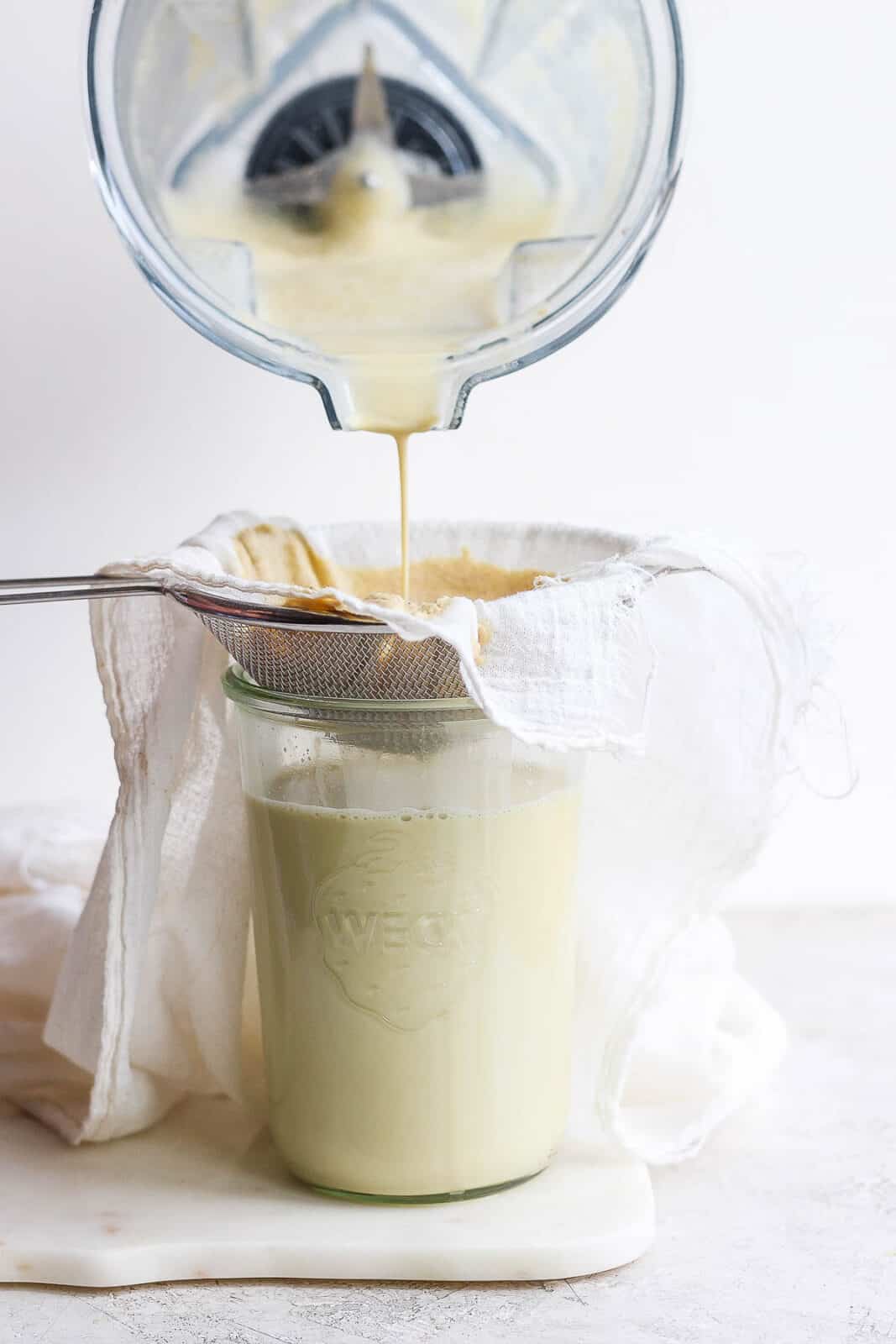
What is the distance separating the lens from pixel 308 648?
685 millimetres

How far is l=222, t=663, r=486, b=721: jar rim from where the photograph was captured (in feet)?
2.29

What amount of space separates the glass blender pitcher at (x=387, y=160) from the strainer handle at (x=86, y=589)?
12cm

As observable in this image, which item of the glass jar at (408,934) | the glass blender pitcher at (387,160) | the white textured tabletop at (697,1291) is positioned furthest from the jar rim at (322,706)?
the white textured tabletop at (697,1291)

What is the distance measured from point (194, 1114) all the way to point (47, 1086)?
0.27ft

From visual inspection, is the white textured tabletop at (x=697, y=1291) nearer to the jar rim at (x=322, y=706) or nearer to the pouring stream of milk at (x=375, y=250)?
the jar rim at (x=322, y=706)

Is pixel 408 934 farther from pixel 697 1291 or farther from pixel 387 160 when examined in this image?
pixel 387 160

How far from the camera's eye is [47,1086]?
86 centimetres

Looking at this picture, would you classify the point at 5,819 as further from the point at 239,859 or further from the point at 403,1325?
the point at 403,1325

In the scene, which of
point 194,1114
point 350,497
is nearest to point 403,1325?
point 194,1114

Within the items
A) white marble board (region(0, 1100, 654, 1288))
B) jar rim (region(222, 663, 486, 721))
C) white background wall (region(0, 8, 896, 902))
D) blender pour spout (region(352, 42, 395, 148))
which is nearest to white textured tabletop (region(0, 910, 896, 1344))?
white marble board (region(0, 1100, 654, 1288))

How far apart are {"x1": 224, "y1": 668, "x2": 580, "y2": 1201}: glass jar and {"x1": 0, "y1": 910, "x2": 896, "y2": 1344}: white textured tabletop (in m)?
0.08

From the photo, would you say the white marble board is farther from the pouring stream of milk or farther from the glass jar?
the pouring stream of milk

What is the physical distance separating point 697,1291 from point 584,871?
0.23 metres

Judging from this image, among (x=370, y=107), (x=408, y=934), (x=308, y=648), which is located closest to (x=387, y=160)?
(x=370, y=107)
